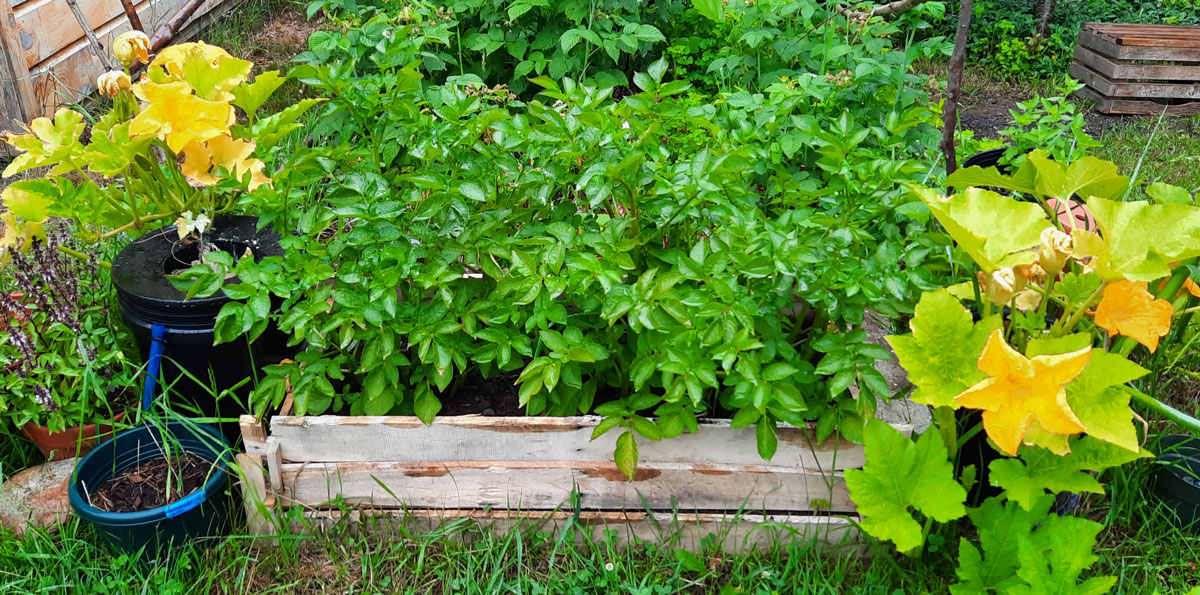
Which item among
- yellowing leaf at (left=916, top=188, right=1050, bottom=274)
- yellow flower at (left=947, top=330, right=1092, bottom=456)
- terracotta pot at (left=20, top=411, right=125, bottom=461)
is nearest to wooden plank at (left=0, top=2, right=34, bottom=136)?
terracotta pot at (left=20, top=411, right=125, bottom=461)

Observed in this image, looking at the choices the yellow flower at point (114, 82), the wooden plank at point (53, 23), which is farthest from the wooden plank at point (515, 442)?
the wooden plank at point (53, 23)

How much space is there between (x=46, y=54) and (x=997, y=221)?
13.1 ft

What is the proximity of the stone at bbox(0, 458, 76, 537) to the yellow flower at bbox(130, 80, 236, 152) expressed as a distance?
86cm

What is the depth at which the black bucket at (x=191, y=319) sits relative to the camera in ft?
6.30

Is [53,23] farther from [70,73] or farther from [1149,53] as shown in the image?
[1149,53]

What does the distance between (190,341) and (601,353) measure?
0.96 m

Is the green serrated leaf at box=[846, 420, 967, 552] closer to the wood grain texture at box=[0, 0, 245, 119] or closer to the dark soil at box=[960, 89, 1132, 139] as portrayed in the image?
the dark soil at box=[960, 89, 1132, 139]

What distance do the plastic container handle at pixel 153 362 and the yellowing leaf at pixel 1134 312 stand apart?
189cm

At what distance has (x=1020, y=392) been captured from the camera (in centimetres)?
135

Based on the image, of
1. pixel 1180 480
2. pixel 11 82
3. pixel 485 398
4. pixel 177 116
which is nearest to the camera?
A: pixel 177 116

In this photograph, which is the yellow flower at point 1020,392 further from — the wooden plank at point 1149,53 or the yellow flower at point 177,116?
the wooden plank at point 1149,53

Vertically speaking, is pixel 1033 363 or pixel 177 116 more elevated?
pixel 177 116

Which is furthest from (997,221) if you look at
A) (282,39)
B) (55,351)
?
(282,39)

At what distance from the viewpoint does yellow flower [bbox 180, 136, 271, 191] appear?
1807mm
